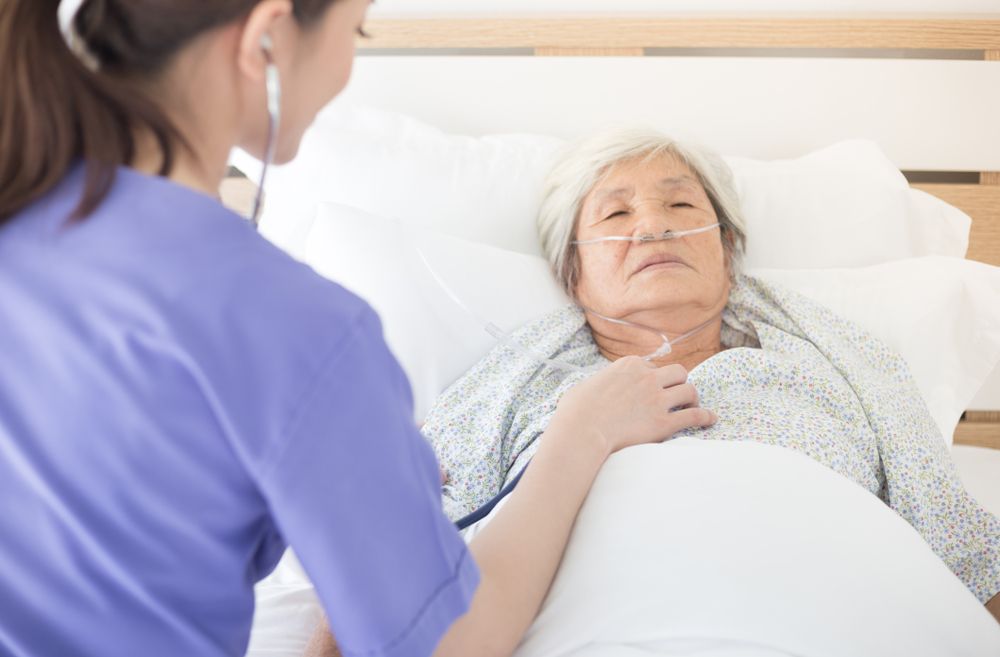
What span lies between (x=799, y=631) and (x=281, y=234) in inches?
54.4

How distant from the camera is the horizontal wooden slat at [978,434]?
2.25 meters

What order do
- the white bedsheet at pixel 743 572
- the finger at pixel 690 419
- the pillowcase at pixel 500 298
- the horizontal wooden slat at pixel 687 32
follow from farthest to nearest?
the horizontal wooden slat at pixel 687 32 → the pillowcase at pixel 500 298 → the finger at pixel 690 419 → the white bedsheet at pixel 743 572

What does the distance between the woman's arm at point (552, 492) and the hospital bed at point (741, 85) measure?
1033mm

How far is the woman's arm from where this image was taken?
0.87 metres

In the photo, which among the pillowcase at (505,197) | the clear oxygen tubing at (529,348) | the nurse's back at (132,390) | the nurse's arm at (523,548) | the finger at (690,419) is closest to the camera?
the nurse's back at (132,390)

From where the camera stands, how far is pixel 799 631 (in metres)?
0.95

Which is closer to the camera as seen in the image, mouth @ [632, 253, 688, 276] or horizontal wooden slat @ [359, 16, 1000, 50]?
mouth @ [632, 253, 688, 276]

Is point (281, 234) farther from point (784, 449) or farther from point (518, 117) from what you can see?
point (784, 449)

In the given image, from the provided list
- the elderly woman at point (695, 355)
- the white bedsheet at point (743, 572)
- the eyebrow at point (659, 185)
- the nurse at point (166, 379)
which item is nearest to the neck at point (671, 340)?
the elderly woman at point (695, 355)

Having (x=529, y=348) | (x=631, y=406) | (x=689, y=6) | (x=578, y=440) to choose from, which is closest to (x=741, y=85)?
(x=689, y=6)

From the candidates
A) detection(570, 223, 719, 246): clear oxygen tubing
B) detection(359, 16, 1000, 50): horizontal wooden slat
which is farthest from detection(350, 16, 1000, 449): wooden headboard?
detection(570, 223, 719, 246): clear oxygen tubing

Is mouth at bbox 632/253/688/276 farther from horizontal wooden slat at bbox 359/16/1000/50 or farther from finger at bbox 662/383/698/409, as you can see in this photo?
horizontal wooden slat at bbox 359/16/1000/50

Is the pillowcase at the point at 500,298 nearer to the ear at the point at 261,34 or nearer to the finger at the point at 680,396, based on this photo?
the finger at the point at 680,396

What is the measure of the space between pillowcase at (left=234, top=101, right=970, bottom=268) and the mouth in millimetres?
365
